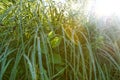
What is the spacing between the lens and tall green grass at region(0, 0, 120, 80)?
5.31ft

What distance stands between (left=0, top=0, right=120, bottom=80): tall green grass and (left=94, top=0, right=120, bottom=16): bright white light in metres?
0.17

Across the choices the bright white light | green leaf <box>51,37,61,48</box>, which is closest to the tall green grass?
green leaf <box>51,37,61,48</box>

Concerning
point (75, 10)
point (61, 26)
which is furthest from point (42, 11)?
point (75, 10)

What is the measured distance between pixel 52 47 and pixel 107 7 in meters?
0.58

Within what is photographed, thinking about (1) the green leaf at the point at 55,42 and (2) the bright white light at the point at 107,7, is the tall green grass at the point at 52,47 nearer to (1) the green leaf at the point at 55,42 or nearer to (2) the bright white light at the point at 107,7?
(1) the green leaf at the point at 55,42

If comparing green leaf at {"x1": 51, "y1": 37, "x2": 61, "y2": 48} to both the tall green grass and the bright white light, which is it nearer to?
the tall green grass

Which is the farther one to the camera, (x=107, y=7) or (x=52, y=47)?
(x=107, y=7)

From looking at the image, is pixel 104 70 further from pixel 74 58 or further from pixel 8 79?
pixel 8 79

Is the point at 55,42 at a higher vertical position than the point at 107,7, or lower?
lower

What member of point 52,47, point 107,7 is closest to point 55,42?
point 52,47

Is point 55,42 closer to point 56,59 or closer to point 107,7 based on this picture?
point 56,59

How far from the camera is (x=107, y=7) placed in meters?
2.14

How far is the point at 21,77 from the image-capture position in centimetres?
167

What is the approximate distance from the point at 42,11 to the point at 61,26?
14 centimetres
